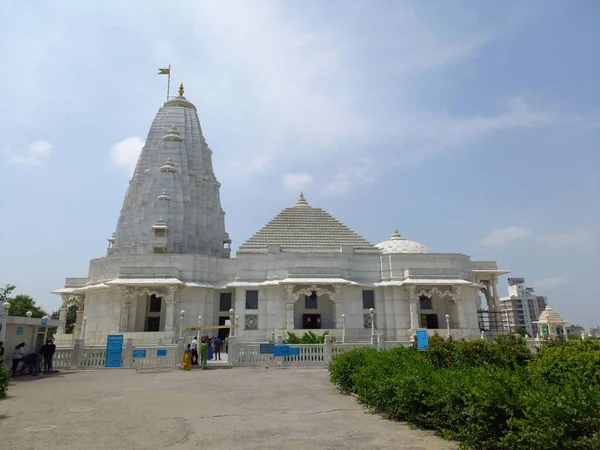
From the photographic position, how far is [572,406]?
485cm

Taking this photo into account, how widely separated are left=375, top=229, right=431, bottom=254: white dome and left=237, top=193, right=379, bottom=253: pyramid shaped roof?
446 cm

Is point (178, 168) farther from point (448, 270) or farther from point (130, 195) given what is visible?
point (448, 270)

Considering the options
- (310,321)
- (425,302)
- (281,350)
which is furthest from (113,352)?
(425,302)

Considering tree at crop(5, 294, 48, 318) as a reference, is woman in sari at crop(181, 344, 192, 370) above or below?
below

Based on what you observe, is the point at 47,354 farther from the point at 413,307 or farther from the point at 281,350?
the point at 413,307

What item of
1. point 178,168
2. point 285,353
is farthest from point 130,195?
point 285,353

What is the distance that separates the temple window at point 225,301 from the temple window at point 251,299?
10.5 feet

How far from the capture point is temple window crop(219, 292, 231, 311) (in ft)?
121

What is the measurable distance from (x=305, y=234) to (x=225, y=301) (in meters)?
10.0

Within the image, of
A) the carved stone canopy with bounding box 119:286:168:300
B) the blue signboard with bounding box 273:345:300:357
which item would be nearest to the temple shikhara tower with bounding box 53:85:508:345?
the carved stone canopy with bounding box 119:286:168:300

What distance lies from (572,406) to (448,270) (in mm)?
32052

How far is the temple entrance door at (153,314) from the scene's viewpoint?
3750 centimetres

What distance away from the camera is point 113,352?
Answer: 20250 millimetres

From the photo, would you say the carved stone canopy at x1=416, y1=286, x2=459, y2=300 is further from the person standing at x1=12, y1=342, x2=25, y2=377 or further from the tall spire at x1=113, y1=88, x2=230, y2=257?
the person standing at x1=12, y1=342, x2=25, y2=377
